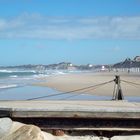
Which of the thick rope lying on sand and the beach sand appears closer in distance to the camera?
the thick rope lying on sand

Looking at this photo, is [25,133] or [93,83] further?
[93,83]

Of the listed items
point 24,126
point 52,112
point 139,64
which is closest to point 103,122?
point 52,112

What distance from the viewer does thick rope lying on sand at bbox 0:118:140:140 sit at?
6098mm

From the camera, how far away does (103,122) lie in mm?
6691

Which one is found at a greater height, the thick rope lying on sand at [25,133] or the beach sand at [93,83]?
the thick rope lying on sand at [25,133]

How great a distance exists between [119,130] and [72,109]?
0.83 m

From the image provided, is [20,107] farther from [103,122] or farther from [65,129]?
[103,122]

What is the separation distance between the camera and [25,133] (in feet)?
20.1

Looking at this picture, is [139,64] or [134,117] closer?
[134,117]

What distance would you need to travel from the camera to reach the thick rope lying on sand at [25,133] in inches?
240

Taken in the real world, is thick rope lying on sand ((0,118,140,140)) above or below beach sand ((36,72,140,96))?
above

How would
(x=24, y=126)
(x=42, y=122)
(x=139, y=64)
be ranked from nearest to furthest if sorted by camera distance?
→ (x=24, y=126), (x=42, y=122), (x=139, y=64)

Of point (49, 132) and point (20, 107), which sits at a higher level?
point (20, 107)

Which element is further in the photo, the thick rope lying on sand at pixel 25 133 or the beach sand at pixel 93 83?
the beach sand at pixel 93 83
